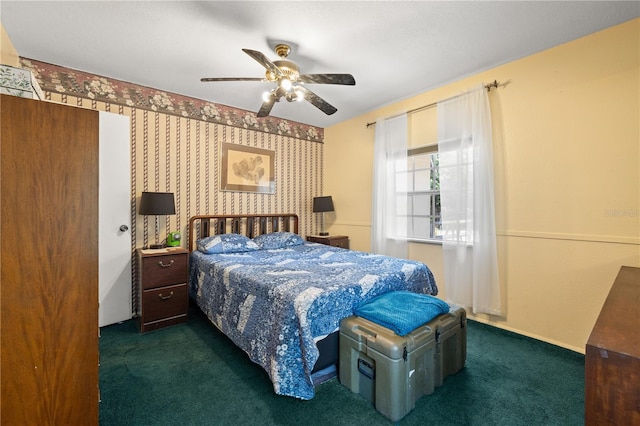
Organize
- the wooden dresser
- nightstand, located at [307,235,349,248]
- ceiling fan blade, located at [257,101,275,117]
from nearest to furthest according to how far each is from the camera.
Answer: the wooden dresser < ceiling fan blade, located at [257,101,275,117] < nightstand, located at [307,235,349,248]

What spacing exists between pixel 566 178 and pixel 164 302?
3921 millimetres

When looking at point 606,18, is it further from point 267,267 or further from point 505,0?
point 267,267

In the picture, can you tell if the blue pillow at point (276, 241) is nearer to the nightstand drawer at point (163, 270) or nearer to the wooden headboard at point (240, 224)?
the wooden headboard at point (240, 224)

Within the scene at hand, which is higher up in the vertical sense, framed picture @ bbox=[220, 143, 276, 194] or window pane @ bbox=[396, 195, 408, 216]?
framed picture @ bbox=[220, 143, 276, 194]

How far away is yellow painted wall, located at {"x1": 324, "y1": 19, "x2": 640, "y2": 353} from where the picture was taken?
2088 millimetres

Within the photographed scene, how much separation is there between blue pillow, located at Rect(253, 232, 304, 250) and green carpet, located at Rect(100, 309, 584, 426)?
1389mm

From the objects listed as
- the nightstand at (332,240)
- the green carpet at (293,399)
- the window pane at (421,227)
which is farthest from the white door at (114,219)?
the window pane at (421,227)

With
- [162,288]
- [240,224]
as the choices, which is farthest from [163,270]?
[240,224]

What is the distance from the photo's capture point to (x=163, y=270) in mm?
2742

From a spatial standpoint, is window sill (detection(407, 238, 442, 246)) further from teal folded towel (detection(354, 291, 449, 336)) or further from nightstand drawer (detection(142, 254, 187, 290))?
nightstand drawer (detection(142, 254, 187, 290))

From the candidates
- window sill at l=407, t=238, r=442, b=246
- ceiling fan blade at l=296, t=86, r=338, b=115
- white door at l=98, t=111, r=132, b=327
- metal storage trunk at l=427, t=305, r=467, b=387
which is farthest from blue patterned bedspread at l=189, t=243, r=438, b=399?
ceiling fan blade at l=296, t=86, r=338, b=115

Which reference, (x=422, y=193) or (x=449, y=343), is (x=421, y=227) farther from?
(x=449, y=343)

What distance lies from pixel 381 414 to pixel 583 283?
2045 mm

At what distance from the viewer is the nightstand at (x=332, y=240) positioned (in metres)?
4.16
